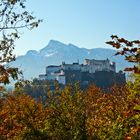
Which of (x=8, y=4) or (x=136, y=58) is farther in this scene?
(x=8, y=4)

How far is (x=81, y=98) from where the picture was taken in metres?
20.5

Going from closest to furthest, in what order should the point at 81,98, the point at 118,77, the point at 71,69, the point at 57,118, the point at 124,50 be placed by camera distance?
1. the point at 124,50
2. the point at 57,118
3. the point at 81,98
4. the point at 118,77
5. the point at 71,69

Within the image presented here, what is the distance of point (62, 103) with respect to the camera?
67.3 ft

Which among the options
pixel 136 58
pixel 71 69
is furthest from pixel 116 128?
pixel 71 69

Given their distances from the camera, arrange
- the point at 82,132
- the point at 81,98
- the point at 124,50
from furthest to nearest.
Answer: the point at 81,98 < the point at 82,132 < the point at 124,50

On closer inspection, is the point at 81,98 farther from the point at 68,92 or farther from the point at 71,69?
the point at 71,69

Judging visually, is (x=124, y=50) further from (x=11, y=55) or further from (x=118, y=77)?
(x=118, y=77)

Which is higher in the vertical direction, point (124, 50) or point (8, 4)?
point (8, 4)

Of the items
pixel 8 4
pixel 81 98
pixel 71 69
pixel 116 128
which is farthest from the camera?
pixel 71 69

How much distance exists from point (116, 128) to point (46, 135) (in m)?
4.65

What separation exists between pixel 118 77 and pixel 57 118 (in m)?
153

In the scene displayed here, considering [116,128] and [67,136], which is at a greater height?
[116,128]

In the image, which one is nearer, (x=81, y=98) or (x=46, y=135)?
(x=46, y=135)

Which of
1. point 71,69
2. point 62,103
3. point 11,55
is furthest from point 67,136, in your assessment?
point 71,69
